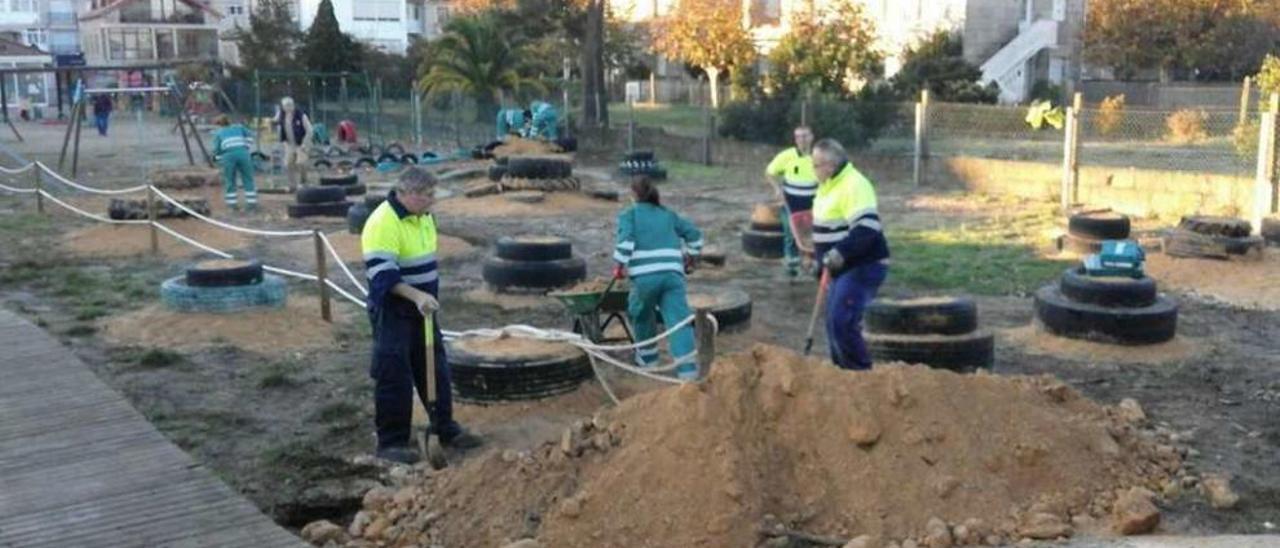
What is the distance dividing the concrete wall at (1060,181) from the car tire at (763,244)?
717cm

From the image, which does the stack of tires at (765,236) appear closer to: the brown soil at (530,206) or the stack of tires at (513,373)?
the brown soil at (530,206)

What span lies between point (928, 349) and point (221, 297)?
6.48m

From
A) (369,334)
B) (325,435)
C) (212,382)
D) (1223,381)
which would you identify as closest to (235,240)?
(369,334)

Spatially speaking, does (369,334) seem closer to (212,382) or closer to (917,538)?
(212,382)

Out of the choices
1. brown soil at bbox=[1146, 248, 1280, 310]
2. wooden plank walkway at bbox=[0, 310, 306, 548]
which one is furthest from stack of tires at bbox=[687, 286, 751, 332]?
brown soil at bbox=[1146, 248, 1280, 310]

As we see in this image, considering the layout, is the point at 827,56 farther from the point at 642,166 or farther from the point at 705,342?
the point at 705,342

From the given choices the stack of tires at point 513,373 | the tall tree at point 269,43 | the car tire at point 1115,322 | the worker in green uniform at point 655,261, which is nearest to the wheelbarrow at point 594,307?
the worker in green uniform at point 655,261

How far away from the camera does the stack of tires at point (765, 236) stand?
15977 mm

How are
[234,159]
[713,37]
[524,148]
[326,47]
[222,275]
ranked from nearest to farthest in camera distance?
[222,275], [234,159], [524,148], [713,37], [326,47]

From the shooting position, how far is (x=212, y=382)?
1025 cm

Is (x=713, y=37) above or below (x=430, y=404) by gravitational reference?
above

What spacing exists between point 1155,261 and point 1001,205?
22.7ft

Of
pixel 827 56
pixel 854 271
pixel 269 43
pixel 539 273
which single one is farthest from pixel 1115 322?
pixel 269 43

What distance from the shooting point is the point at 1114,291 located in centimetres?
1098
